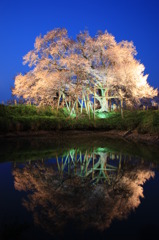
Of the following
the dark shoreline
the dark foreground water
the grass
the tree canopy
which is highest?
the tree canopy

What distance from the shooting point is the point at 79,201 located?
3.83 m

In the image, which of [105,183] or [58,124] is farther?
[58,124]

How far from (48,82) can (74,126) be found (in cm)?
794

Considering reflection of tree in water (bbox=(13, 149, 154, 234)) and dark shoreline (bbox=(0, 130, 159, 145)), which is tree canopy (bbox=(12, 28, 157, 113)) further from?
reflection of tree in water (bbox=(13, 149, 154, 234))

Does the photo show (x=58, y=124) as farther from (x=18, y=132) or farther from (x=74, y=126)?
(x=18, y=132)

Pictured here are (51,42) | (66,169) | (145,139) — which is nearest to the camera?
(66,169)

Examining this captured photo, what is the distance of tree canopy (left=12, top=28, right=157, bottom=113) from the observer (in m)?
25.0

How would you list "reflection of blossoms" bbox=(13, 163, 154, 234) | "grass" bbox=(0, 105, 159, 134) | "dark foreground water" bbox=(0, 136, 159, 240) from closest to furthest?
"dark foreground water" bbox=(0, 136, 159, 240) → "reflection of blossoms" bbox=(13, 163, 154, 234) → "grass" bbox=(0, 105, 159, 134)

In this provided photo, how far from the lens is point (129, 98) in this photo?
1094 inches

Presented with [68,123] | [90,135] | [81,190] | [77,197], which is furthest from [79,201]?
[68,123]

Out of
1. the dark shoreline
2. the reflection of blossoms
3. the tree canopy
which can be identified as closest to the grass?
the dark shoreline

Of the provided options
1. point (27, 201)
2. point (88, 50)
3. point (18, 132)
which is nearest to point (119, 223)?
point (27, 201)

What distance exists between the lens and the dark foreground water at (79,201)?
2.88 m

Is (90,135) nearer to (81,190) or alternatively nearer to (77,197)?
(81,190)
